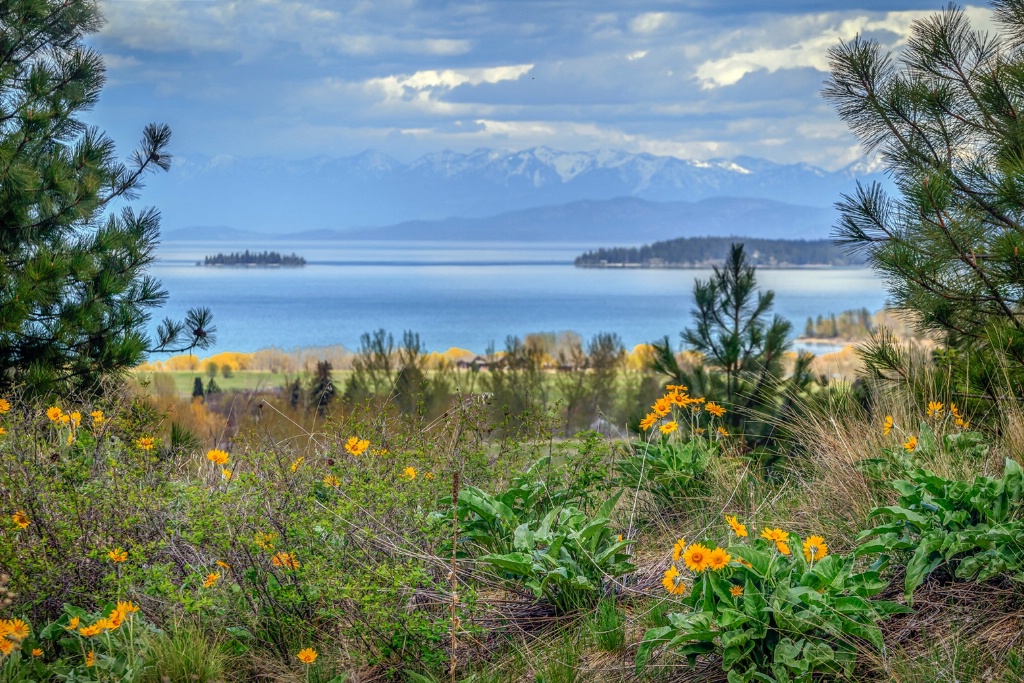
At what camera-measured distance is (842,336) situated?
1940 inches

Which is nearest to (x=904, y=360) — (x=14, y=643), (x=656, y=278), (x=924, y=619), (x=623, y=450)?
(x=623, y=450)

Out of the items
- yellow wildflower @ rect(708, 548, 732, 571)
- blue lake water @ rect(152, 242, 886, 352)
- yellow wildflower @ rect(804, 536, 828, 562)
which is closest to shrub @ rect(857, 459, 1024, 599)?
yellow wildflower @ rect(804, 536, 828, 562)

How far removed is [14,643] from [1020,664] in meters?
3.21

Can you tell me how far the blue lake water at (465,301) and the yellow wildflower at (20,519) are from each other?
2461cm

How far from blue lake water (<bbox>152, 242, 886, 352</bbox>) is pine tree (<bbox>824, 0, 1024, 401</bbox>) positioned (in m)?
23.5

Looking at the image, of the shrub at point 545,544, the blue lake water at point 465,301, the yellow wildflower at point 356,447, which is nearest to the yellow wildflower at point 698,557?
the shrub at point 545,544

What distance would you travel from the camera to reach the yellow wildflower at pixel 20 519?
11.9 feet

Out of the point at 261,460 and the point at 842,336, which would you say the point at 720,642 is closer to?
the point at 261,460

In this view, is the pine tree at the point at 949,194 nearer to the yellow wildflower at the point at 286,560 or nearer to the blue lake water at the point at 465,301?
the yellow wildflower at the point at 286,560

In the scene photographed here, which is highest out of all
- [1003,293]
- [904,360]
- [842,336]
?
[1003,293]

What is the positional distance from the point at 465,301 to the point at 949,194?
86.4 m

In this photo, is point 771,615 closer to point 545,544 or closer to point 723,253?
point 545,544

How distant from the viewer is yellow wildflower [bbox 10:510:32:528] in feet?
11.9

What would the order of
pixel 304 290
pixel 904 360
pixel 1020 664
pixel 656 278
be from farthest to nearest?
pixel 656 278 < pixel 304 290 < pixel 904 360 < pixel 1020 664
